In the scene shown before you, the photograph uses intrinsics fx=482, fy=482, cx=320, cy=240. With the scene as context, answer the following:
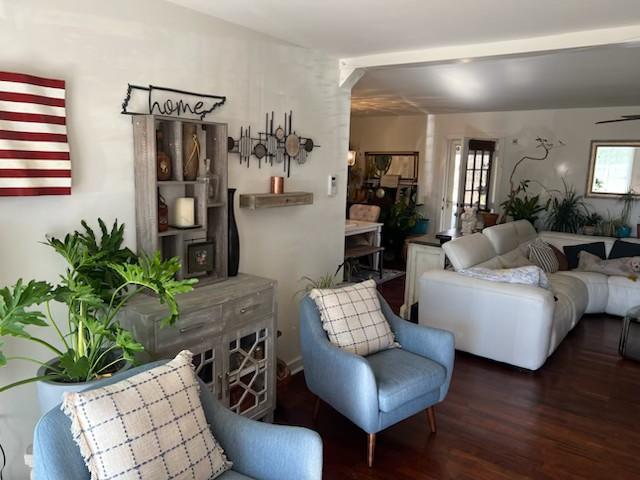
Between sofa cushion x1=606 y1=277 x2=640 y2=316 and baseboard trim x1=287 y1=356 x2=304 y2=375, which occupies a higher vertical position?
sofa cushion x1=606 y1=277 x2=640 y2=316

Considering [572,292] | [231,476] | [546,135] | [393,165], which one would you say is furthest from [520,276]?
[393,165]

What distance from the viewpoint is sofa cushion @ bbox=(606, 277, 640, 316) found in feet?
16.4

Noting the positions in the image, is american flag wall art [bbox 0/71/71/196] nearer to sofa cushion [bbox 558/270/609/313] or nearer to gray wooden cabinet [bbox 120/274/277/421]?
gray wooden cabinet [bbox 120/274/277/421]

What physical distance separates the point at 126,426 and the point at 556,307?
141 inches

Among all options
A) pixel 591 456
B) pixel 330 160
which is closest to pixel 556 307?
pixel 591 456

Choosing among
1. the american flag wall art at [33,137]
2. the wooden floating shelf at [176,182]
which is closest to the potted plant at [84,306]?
the american flag wall art at [33,137]

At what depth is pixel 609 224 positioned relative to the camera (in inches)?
253

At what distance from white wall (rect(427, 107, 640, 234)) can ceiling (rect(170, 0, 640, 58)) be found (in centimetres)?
434

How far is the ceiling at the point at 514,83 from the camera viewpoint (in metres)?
3.87

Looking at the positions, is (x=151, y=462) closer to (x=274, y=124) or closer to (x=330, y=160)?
(x=274, y=124)

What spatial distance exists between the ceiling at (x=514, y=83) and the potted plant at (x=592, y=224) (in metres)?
1.48

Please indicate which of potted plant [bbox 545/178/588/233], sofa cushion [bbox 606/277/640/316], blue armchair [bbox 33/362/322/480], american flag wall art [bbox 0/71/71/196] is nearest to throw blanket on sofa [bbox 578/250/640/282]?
sofa cushion [bbox 606/277/640/316]

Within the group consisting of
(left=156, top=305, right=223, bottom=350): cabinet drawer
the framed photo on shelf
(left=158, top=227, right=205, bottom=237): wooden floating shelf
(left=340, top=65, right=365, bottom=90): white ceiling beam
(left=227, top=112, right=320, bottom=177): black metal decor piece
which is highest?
(left=340, top=65, right=365, bottom=90): white ceiling beam

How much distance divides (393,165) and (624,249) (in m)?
3.88
